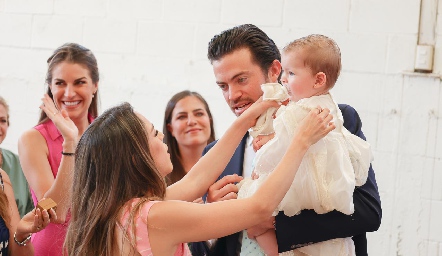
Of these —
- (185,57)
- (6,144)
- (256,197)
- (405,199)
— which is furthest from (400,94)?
(6,144)

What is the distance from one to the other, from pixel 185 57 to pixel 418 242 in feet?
5.61

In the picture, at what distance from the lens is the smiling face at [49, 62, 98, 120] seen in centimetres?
336

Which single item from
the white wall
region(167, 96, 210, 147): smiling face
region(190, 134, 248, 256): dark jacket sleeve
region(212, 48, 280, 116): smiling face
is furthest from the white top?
the white wall

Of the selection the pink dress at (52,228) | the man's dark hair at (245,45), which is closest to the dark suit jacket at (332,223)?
the man's dark hair at (245,45)

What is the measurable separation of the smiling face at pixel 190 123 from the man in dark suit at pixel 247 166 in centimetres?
119

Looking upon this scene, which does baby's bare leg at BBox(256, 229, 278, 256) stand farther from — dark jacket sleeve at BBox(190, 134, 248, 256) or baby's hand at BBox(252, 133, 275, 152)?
baby's hand at BBox(252, 133, 275, 152)

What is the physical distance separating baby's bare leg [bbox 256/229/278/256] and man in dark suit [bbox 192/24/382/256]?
21 mm

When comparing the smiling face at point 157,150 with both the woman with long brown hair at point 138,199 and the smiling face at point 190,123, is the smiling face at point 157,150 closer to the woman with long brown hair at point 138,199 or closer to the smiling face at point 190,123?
the woman with long brown hair at point 138,199

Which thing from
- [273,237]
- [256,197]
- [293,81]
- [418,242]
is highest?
[293,81]

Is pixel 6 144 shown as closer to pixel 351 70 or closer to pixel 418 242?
pixel 351 70

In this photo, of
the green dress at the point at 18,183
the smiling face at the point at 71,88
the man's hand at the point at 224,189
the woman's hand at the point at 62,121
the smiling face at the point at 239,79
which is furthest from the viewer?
the green dress at the point at 18,183

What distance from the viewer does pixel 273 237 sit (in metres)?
2.11

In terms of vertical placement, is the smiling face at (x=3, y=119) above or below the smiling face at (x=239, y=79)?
below

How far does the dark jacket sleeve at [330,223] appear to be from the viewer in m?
2.00
